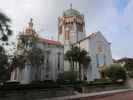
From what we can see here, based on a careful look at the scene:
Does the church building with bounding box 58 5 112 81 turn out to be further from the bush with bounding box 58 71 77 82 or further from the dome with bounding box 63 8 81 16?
the bush with bounding box 58 71 77 82

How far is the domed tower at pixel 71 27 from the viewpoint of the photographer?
5296 centimetres

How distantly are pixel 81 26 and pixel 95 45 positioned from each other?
13992 millimetres

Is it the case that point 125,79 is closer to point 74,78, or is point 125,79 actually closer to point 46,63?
point 74,78

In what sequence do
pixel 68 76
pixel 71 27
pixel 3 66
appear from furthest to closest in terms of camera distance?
pixel 71 27, pixel 68 76, pixel 3 66

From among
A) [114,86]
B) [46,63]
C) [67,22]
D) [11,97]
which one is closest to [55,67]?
[46,63]

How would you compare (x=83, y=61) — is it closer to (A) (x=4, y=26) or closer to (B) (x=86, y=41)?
(B) (x=86, y=41)

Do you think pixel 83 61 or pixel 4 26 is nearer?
pixel 4 26

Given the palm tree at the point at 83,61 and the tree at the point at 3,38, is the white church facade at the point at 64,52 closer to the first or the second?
the palm tree at the point at 83,61

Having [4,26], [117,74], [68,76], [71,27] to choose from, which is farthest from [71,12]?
[4,26]

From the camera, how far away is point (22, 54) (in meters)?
24.4

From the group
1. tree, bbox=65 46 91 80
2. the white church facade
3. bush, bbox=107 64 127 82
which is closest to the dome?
the white church facade

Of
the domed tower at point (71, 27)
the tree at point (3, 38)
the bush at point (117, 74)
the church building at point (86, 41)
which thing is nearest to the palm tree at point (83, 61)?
the church building at point (86, 41)

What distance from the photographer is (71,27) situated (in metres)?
54.1

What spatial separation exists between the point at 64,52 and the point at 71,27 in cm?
1192
